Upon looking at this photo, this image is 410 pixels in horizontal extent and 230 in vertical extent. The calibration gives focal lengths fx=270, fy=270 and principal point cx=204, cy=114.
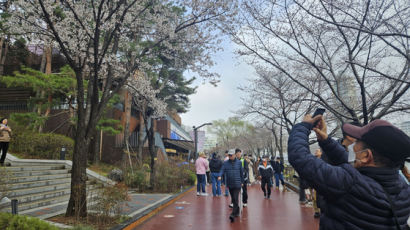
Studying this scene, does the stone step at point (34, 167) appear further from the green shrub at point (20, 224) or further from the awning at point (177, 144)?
the awning at point (177, 144)

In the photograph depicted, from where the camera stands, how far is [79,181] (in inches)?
252

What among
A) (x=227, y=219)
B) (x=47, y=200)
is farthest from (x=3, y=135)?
(x=227, y=219)

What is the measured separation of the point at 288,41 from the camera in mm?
9352

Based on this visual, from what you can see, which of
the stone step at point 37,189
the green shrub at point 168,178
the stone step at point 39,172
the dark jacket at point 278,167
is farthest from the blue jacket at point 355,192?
the dark jacket at point 278,167

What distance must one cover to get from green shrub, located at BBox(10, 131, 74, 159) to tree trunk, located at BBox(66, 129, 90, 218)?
378 inches

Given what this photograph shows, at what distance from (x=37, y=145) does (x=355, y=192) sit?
53.2ft

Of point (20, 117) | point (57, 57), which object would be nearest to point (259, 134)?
point (57, 57)

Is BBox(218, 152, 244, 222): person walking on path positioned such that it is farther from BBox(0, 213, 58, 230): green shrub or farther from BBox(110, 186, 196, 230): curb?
BBox(0, 213, 58, 230): green shrub

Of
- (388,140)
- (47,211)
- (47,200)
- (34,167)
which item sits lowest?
(47,211)

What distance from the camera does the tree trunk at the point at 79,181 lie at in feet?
20.4

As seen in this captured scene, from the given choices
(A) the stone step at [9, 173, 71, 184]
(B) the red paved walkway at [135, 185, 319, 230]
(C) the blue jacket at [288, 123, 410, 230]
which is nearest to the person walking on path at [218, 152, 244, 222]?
(B) the red paved walkway at [135, 185, 319, 230]

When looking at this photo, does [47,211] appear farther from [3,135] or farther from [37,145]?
[37,145]

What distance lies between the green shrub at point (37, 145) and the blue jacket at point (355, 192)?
1574 cm

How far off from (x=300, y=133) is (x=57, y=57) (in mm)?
22306
